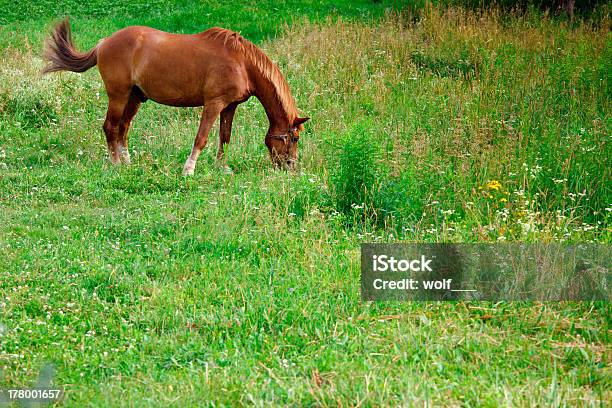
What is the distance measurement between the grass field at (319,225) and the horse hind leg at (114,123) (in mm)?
287

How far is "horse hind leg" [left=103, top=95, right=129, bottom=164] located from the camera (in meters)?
10.1

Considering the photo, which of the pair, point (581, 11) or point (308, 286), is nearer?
point (308, 286)

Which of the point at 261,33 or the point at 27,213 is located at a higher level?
the point at 261,33

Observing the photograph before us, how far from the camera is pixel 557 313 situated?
5168mm

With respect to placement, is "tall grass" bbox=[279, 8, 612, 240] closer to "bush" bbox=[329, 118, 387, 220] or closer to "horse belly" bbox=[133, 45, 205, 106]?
"bush" bbox=[329, 118, 387, 220]

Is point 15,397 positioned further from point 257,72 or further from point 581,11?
point 581,11

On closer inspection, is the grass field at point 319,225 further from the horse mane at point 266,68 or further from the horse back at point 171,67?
the horse back at point 171,67

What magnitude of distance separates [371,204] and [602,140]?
2.69 metres

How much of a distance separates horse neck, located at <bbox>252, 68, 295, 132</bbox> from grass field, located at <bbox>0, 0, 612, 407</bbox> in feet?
1.71

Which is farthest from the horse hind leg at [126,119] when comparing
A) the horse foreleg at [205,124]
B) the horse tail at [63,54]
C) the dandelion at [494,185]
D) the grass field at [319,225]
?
the dandelion at [494,185]

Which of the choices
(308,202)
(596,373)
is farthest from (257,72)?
(596,373)

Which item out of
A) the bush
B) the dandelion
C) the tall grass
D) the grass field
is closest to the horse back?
the grass field

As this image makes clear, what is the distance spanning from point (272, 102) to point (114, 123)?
2.03 metres

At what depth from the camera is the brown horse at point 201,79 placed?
9.62 meters
